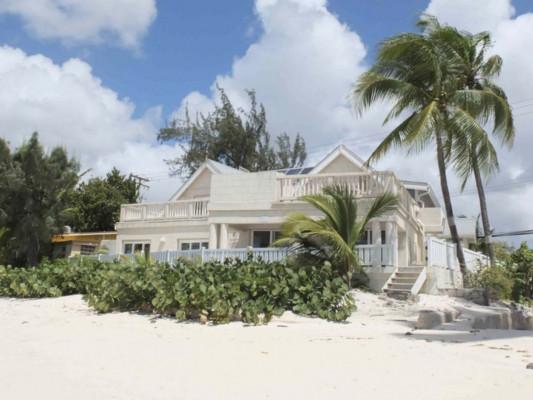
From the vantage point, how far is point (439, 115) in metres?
18.2

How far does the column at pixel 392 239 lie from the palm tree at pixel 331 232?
1.87 metres

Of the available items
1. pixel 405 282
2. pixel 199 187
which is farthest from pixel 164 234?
pixel 405 282

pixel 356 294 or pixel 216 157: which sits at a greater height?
pixel 216 157

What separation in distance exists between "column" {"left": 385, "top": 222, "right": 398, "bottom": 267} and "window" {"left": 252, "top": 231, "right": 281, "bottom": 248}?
5395 mm

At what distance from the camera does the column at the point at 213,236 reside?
2111 cm

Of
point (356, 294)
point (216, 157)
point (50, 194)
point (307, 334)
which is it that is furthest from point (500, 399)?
point (216, 157)

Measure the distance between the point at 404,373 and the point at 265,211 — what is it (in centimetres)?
1399

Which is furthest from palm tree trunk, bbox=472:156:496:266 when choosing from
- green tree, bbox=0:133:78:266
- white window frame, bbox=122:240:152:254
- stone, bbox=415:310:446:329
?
green tree, bbox=0:133:78:266

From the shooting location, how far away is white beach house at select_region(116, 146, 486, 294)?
16.0 meters

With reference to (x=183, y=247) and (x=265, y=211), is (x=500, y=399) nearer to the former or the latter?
(x=265, y=211)

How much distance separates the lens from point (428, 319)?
1062 cm

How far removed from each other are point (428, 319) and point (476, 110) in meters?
10.9

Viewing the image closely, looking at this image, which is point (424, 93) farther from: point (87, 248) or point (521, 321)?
point (87, 248)

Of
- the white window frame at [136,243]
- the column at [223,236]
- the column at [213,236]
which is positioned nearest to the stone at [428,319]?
the column at [223,236]
